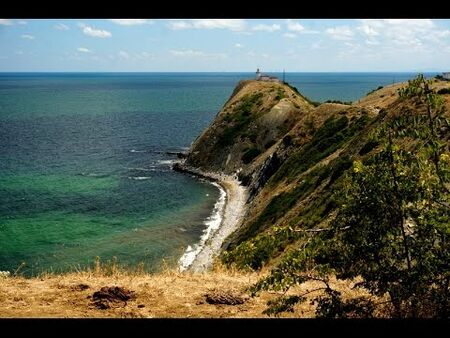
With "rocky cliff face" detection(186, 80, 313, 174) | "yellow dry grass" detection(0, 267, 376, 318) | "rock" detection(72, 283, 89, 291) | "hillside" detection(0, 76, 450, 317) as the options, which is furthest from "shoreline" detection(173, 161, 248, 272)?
"rock" detection(72, 283, 89, 291)

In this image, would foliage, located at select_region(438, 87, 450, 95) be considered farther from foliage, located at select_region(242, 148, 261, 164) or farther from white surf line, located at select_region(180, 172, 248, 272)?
foliage, located at select_region(242, 148, 261, 164)

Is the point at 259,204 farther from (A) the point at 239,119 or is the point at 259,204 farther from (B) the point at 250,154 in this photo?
(A) the point at 239,119

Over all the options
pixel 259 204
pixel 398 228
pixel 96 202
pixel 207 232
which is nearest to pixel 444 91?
pixel 259 204

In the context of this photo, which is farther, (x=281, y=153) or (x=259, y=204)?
(x=281, y=153)

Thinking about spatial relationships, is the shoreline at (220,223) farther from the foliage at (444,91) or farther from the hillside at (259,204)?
the foliage at (444,91)

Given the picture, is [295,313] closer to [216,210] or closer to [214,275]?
[214,275]

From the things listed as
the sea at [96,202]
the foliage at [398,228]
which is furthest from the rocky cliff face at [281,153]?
the sea at [96,202]

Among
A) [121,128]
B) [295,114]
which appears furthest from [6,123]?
[295,114]
